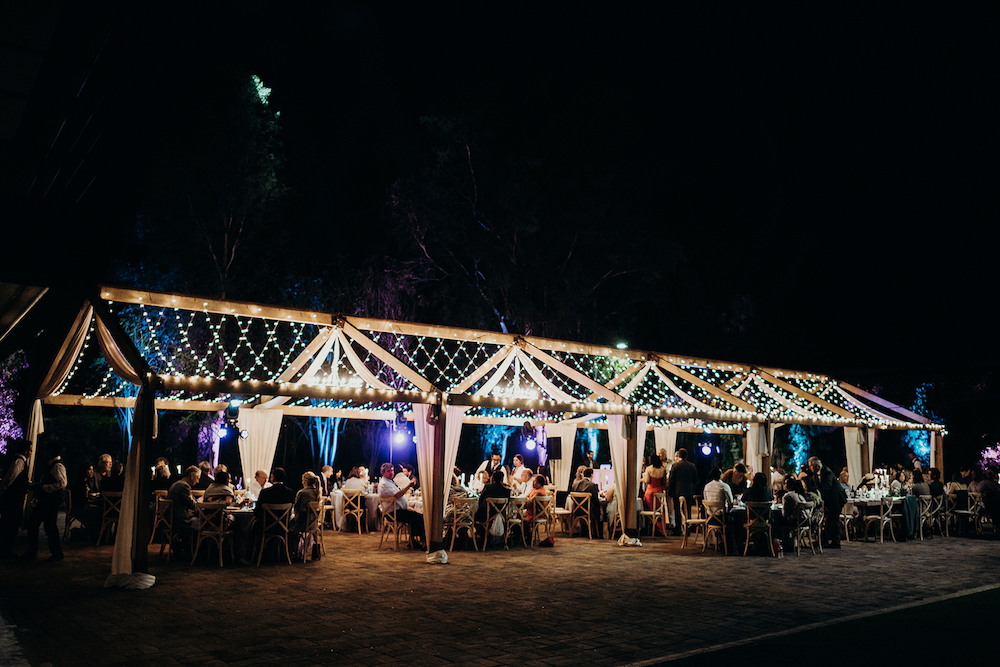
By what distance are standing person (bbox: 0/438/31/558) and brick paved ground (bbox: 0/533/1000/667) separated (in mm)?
411

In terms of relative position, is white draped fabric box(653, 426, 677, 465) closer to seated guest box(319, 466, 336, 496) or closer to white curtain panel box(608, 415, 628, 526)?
white curtain panel box(608, 415, 628, 526)

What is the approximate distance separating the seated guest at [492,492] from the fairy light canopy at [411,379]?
1.01 m

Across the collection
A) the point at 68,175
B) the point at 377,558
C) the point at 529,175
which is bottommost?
the point at 377,558

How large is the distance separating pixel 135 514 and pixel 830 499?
9.12 m

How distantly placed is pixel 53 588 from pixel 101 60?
5.27 metres

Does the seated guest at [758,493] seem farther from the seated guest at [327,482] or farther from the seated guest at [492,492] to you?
the seated guest at [327,482]

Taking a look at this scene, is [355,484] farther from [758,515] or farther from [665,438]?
[665,438]

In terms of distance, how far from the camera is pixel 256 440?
38.8 ft

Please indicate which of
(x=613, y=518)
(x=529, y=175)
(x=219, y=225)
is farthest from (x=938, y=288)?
(x=219, y=225)

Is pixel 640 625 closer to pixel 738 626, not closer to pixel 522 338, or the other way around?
pixel 738 626

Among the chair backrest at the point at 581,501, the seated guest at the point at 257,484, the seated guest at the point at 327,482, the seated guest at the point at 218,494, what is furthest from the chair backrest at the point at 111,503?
the chair backrest at the point at 581,501

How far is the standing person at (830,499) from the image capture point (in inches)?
420

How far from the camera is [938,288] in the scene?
23203 mm

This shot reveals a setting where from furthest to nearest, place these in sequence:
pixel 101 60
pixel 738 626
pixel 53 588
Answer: pixel 53 588 → pixel 738 626 → pixel 101 60
